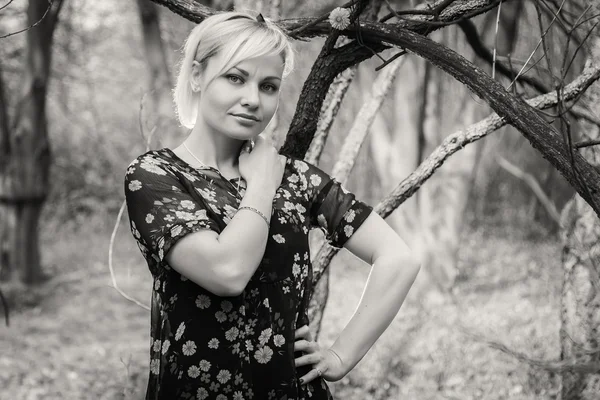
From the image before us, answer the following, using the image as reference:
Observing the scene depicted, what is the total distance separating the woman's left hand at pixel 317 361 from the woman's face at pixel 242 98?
21.7 inches

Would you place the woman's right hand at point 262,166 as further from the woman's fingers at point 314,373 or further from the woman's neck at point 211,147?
the woman's fingers at point 314,373

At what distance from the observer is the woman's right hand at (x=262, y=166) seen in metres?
1.76

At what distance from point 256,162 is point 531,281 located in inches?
314

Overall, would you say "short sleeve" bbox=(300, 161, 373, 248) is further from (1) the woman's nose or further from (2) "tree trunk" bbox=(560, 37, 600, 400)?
(2) "tree trunk" bbox=(560, 37, 600, 400)

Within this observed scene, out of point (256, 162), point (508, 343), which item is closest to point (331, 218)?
point (256, 162)

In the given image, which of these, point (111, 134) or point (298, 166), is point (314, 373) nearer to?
point (298, 166)

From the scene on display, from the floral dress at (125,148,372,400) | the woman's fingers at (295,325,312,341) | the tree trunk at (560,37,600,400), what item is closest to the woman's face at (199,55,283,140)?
the floral dress at (125,148,372,400)

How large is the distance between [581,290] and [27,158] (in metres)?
5.58

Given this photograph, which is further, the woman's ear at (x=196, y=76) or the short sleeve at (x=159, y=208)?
the woman's ear at (x=196, y=76)

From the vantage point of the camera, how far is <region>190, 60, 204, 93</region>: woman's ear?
187cm

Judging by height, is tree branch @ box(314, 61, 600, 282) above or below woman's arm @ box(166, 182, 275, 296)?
above

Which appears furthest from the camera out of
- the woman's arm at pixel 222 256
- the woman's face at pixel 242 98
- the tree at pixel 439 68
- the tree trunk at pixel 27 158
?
the tree trunk at pixel 27 158

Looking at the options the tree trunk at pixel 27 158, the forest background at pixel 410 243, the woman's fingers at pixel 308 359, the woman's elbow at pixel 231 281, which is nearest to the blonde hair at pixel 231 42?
the woman's elbow at pixel 231 281

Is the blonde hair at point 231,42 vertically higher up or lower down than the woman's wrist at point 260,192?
higher up
